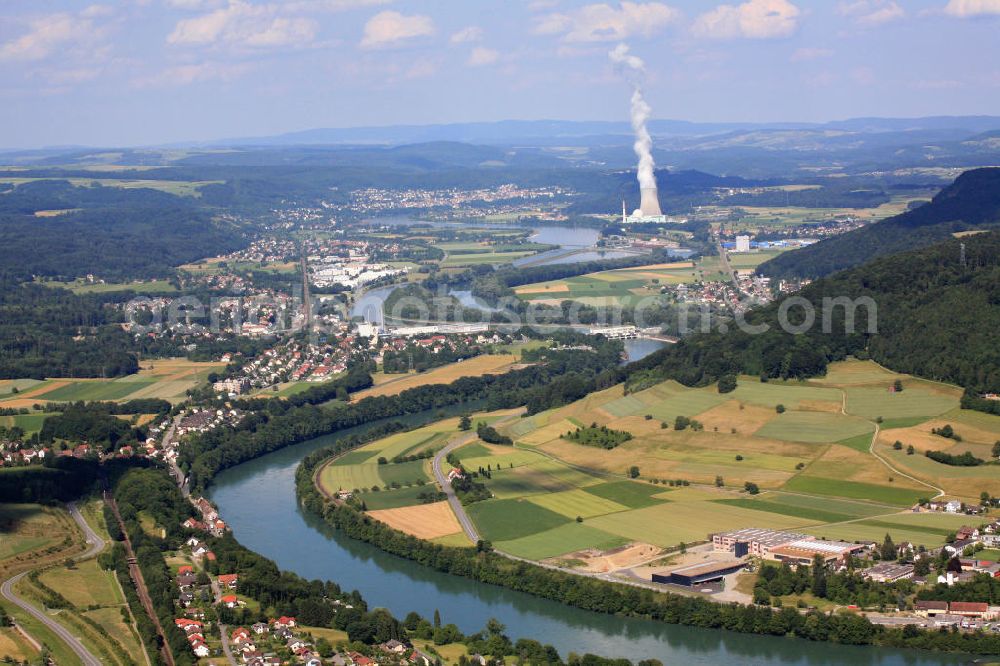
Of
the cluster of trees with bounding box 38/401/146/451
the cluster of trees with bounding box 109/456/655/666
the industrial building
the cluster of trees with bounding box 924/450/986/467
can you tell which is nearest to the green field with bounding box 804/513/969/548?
the industrial building

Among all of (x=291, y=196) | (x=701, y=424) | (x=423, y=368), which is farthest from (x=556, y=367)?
(x=291, y=196)

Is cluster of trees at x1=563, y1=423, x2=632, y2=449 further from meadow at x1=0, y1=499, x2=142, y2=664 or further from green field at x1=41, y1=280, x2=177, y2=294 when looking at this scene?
green field at x1=41, y1=280, x2=177, y2=294

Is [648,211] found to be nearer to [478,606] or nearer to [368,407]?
[368,407]

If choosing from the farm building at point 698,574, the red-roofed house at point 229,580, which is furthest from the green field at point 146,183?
the farm building at point 698,574

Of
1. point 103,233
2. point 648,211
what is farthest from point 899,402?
point 103,233

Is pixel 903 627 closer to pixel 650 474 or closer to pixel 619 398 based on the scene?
pixel 650 474
